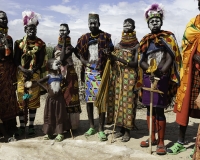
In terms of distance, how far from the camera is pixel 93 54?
17.1ft

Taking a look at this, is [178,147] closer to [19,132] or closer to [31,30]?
[19,132]

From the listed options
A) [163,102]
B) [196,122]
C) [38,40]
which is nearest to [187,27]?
[163,102]

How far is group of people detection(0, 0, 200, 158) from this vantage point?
173 inches

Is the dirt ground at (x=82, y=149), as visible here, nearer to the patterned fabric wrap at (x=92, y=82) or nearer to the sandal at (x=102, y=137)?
the sandal at (x=102, y=137)

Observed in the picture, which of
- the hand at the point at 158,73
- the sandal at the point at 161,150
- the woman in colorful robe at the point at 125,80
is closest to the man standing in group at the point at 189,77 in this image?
the sandal at the point at 161,150

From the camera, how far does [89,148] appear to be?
187 inches

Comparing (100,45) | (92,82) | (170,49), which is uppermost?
(100,45)

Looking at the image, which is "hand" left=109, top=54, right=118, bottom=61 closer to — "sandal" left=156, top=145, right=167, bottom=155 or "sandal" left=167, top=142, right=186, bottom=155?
"sandal" left=156, top=145, right=167, bottom=155

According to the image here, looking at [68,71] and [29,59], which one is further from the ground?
[29,59]

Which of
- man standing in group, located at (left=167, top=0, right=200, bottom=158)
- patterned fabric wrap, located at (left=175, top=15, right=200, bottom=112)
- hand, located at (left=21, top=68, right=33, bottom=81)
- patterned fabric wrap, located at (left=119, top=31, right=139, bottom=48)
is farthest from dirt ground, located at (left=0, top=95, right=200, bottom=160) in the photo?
patterned fabric wrap, located at (left=119, top=31, right=139, bottom=48)

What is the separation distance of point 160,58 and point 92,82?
1433 mm

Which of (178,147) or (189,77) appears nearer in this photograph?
(189,77)

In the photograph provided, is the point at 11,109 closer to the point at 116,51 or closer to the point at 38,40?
the point at 38,40

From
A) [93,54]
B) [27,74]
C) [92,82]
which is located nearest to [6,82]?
[27,74]
